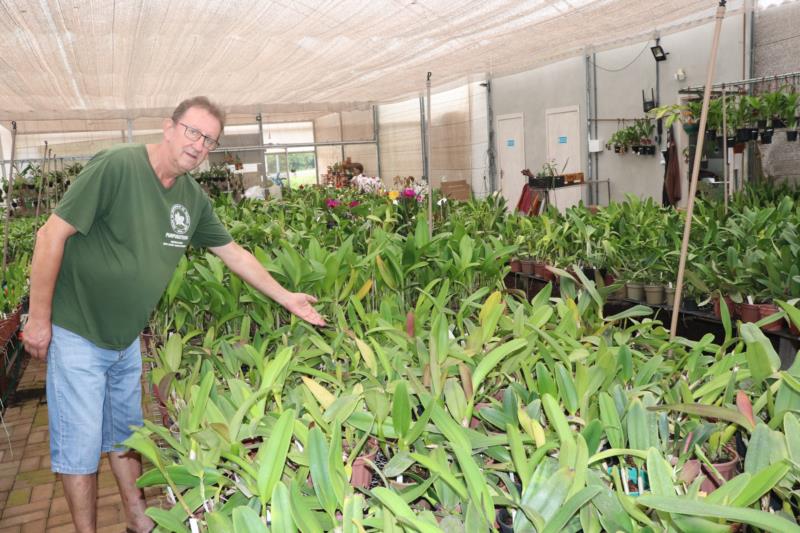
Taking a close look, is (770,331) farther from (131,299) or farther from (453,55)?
(453,55)

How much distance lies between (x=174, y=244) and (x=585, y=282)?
3.77 feet

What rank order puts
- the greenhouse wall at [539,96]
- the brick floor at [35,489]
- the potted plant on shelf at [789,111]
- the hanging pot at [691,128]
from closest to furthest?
the brick floor at [35,489] < the potted plant on shelf at [789,111] < the hanging pot at [691,128] < the greenhouse wall at [539,96]

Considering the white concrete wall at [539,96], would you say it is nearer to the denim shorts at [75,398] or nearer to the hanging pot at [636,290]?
the hanging pot at [636,290]

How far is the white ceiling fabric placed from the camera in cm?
376

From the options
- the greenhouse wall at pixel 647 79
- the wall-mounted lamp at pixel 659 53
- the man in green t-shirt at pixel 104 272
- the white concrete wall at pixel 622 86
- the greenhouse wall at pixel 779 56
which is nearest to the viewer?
the man in green t-shirt at pixel 104 272

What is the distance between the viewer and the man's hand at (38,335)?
Answer: 1869 mm

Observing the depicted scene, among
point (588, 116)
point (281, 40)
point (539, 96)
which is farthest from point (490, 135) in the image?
point (281, 40)

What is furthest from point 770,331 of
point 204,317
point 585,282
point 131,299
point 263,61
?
point 263,61

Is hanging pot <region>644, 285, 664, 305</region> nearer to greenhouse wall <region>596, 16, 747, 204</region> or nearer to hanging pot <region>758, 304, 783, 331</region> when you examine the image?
hanging pot <region>758, 304, 783, 331</region>

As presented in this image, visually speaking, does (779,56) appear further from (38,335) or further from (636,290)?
(38,335)

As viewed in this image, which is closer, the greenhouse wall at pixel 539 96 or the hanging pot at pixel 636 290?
the hanging pot at pixel 636 290

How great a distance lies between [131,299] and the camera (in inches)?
79.0

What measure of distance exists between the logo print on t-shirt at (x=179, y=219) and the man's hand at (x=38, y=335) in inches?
16.6

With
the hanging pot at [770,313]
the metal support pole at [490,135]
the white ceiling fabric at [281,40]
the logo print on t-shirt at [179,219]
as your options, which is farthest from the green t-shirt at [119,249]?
the metal support pole at [490,135]
